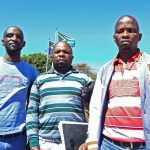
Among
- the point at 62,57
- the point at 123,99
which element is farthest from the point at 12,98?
the point at 123,99

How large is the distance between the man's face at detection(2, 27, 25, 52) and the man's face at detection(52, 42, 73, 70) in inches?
29.0

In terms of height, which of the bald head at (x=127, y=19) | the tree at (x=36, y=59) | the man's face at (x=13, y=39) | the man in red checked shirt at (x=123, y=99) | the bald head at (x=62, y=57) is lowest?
the man in red checked shirt at (x=123, y=99)

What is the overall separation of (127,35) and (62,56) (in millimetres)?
1089

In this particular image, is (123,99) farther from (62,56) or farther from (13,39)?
(13,39)

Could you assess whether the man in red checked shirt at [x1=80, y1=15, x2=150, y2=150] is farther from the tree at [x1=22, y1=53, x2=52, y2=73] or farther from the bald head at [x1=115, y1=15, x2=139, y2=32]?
the tree at [x1=22, y1=53, x2=52, y2=73]

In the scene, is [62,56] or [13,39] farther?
[13,39]

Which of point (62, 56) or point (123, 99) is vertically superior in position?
point (62, 56)

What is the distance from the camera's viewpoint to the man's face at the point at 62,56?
466 cm

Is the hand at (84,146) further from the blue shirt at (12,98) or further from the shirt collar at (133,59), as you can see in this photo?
the blue shirt at (12,98)

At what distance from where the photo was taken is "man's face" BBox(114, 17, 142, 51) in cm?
380

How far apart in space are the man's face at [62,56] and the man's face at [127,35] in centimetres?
94

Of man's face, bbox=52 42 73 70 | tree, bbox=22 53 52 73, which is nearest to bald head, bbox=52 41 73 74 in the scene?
man's face, bbox=52 42 73 70

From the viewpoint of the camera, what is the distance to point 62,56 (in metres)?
4.66

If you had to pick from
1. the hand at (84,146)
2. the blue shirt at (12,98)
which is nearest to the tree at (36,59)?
the blue shirt at (12,98)
